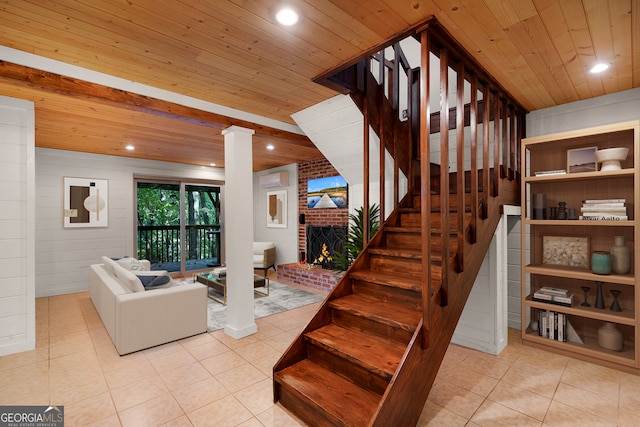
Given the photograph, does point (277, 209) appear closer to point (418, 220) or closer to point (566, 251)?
point (418, 220)

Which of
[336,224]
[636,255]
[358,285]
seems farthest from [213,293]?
[636,255]

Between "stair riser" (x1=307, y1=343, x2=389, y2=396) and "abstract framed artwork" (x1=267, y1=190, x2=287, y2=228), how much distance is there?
4.82 meters

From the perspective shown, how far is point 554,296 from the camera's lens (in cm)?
295

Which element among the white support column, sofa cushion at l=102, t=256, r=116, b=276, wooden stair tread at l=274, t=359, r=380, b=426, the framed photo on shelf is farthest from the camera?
sofa cushion at l=102, t=256, r=116, b=276

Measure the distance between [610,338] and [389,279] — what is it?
7.11 ft

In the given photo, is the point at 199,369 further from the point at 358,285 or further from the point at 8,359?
the point at 8,359

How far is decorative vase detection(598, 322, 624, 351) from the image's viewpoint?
105 inches

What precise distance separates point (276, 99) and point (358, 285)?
1974 mm

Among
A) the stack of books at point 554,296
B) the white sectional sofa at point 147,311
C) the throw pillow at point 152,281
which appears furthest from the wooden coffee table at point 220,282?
the stack of books at point 554,296

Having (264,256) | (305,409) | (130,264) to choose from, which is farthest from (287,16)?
(264,256)

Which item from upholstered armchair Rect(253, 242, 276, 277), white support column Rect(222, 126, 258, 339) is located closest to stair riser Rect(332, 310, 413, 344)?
white support column Rect(222, 126, 258, 339)

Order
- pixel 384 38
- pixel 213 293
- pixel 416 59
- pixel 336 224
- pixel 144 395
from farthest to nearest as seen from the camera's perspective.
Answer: pixel 336 224 → pixel 213 293 → pixel 416 59 → pixel 144 395 → pixel 384 38

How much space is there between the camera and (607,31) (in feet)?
6.31

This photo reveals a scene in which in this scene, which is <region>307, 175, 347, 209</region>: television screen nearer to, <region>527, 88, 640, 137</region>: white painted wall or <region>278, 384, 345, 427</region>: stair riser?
<region>527, 88, 640, 137</region>: white painted wall
